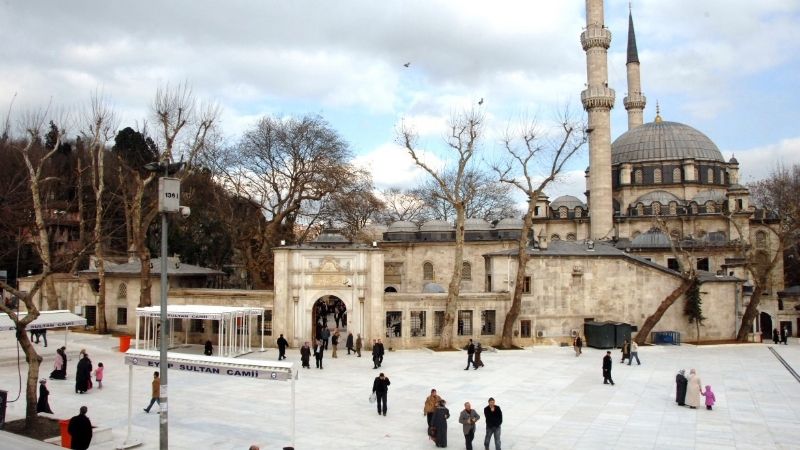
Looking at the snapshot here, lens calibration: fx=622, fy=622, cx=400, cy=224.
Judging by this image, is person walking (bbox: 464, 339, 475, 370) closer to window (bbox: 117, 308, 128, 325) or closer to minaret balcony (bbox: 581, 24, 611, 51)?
window (bbox: 117, 308, 128, 325)

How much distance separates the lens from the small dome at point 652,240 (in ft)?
174

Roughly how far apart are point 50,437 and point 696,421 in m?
15.8

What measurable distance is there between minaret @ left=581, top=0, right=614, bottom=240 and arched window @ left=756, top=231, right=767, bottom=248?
13.7 m

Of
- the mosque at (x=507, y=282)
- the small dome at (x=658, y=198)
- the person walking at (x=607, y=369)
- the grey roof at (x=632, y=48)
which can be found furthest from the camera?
the grey roof at (x=632, y=48)

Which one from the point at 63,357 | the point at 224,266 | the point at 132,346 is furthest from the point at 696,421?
the point at 224,266

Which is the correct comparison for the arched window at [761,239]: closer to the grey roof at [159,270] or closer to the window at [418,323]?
the window at [418,323]

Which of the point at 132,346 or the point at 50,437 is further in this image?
the point at 132,346

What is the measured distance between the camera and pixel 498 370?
24328 millimetres

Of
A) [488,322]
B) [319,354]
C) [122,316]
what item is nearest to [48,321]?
[319,354]

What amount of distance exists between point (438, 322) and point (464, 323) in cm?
148

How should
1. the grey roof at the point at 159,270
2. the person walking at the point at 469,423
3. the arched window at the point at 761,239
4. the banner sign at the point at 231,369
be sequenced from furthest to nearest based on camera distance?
the arched window at the point at 761,239, the grey roof at the point at 159,270, the banner sign at the point at 231,369, the person walking at the point at 469,423

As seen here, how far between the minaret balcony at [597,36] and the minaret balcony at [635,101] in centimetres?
2345

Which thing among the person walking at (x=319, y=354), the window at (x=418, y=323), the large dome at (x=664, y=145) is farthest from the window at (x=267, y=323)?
the large dome at (x=664, y=145)

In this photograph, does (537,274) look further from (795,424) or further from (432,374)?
(795,424)
